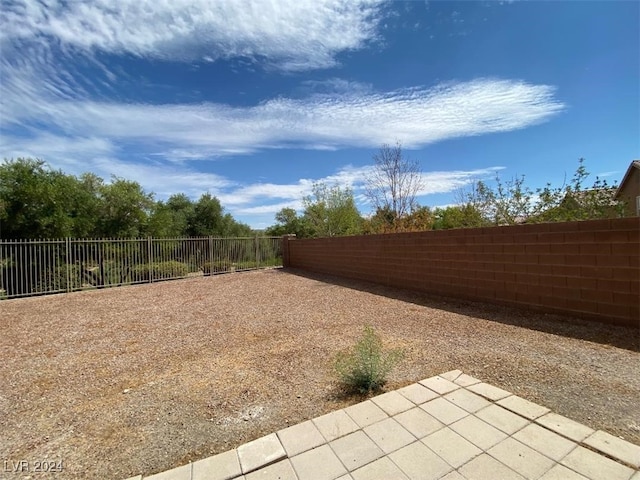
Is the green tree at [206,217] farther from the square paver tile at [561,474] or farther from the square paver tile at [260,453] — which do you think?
the square paver tile at [561,474]

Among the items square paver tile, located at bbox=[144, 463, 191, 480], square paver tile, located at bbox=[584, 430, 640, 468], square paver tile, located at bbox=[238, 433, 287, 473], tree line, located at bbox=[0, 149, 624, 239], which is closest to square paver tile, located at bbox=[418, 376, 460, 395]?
square paver tile, located at bbox=[584, 430, 640, 468]

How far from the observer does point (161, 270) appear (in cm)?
1167

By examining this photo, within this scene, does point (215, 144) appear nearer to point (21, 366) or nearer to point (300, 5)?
point (300, 5)

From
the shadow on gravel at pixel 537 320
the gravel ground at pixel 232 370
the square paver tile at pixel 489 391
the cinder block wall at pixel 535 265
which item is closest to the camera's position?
the gravel ground at pixel 232 370

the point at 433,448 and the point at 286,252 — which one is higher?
the point at 286,252

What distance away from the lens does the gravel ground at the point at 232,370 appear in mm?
2188

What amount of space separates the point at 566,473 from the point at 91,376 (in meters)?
4.21

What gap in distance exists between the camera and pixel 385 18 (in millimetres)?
7316

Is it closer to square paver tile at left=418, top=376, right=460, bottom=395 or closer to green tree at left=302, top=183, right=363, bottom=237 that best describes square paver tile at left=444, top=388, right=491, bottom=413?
square paver tile at left=418, top=376, right=460, bottom=395

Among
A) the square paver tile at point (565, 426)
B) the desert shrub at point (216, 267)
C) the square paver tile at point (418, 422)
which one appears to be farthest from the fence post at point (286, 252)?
the square paver tile at point (565, 426)

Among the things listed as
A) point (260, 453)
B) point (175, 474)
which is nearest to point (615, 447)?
point (260, 453)

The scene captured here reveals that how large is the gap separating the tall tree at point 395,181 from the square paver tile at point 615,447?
11653 millimetres

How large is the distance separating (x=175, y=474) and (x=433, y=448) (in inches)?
61.1

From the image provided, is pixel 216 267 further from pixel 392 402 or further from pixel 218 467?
pixel 218 467
